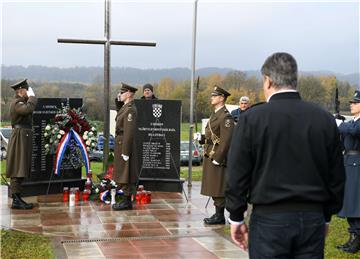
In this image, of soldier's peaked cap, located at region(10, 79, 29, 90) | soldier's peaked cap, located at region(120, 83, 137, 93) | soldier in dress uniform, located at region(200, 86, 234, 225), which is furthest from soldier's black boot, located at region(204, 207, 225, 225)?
soldier's peaked cap, located at region(10, 79, 29, 90)

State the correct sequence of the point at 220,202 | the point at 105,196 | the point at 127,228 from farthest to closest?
the point at 105,196
the point at 220,202
the point at 127,228

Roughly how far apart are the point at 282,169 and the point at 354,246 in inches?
140

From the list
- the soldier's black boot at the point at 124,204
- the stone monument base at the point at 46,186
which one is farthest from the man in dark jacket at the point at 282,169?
the stone monument base at the point at 46,186

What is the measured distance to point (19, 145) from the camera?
27.7 ft

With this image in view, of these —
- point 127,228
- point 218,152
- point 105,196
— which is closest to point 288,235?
point 127,228

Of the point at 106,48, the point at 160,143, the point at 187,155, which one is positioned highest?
the point at 106,48

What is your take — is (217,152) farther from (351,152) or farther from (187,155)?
(187,155)

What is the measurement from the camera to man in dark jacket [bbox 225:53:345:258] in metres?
2.97

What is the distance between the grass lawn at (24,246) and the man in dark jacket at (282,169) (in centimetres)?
332

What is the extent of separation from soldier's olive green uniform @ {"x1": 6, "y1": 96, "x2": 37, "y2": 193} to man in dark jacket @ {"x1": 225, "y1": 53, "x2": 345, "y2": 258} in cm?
581

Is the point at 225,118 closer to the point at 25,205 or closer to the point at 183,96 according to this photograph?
the point at 25,205

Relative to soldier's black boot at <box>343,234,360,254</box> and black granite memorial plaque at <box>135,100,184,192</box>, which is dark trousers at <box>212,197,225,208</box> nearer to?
soldier's black boot at <box>343,234,360,254</box>

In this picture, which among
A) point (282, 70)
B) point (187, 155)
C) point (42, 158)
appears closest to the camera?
point (282, 70)

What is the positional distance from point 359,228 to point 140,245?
2.53m
